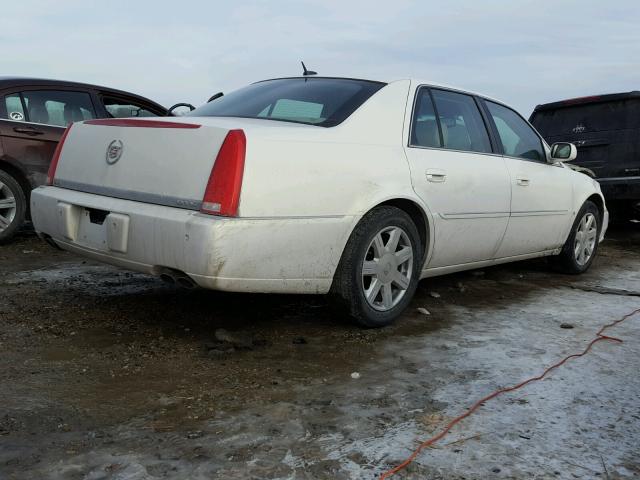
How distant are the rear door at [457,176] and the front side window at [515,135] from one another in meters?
0.25

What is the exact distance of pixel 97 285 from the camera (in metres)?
4.57

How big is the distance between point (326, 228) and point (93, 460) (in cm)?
160

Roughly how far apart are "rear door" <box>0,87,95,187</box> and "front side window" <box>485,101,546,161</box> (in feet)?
13.3

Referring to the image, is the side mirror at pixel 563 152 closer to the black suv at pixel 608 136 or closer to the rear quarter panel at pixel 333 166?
the rear quarter panel at pixel 333 166

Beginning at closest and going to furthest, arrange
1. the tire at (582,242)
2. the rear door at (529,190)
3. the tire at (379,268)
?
the tire at (379,268) → the rear door at (529,190) → the tire at (582,242)

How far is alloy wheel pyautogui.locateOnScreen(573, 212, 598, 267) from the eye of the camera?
5.78 m

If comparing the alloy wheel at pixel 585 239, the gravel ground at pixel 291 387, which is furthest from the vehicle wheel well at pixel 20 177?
the alloy wheel at pixel 585 239

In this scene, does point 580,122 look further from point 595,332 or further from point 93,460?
point 93,460

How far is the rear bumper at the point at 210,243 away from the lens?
294 cm

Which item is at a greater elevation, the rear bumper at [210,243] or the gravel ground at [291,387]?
the rear bumper at [210,243]

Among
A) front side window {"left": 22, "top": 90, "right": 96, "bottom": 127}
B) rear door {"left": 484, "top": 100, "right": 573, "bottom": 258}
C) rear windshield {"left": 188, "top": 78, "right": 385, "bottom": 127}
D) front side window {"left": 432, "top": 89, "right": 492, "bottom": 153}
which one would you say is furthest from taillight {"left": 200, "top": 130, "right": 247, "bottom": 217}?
front side window {"left": 22, "top": 90, "right": 96, "bottom": 127}

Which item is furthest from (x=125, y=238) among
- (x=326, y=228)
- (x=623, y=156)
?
(x=623, y=156)

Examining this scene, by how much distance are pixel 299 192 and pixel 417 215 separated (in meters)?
1.05

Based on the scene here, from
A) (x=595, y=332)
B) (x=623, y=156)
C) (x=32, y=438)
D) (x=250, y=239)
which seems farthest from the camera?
(x=623, y=156)
